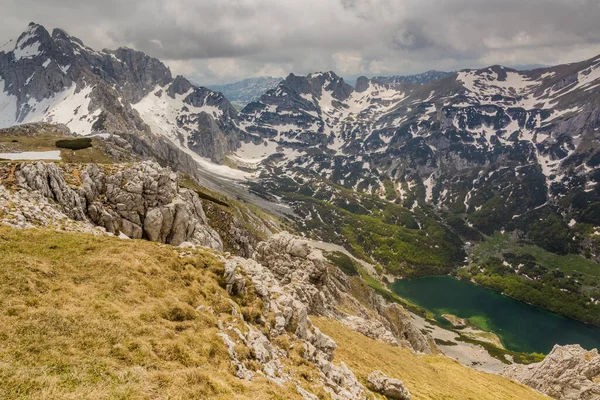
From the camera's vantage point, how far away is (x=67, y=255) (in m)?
24.2

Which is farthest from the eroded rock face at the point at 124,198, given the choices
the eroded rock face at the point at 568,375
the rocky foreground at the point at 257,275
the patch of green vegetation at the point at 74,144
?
the patch of green vegetation at the point at 74,144

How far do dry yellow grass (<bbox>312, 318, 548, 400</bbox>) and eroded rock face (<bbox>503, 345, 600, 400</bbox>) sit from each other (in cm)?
2990

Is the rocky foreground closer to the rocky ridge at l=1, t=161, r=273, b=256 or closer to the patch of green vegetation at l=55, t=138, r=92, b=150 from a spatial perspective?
the rocky ridge at l=1, t=161, r=273, b=256

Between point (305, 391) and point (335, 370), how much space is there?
7.05 metres

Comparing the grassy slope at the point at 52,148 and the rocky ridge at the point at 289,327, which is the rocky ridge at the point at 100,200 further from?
the grassy slope at the point at 52,148

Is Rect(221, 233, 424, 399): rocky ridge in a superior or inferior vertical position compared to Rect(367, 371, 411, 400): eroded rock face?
superior

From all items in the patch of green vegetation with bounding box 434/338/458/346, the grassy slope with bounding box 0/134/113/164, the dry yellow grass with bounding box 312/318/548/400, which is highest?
the grassy slope with bounding box 0/134/113/164

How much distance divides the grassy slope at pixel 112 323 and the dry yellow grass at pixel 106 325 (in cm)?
5

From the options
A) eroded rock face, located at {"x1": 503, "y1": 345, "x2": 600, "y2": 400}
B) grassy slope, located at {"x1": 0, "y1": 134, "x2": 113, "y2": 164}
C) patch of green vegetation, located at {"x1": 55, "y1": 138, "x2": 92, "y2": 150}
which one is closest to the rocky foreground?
eroded rock face, located at {"x1": 503, "y1": 345, "x2": 600, "y2": 400}

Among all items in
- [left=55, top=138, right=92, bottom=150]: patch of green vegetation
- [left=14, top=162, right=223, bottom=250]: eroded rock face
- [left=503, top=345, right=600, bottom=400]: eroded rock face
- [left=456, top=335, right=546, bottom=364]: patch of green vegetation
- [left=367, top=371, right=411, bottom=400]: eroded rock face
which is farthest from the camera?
[left=456, top=335, right=546, bottom=364]: patch of green vegetation

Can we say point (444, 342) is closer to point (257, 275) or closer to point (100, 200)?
point (257, 275)

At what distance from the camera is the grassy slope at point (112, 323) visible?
48.4 feet

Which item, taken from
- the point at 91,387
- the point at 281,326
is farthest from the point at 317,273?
the point at 91,387

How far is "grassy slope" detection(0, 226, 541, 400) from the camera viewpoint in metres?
14.7
